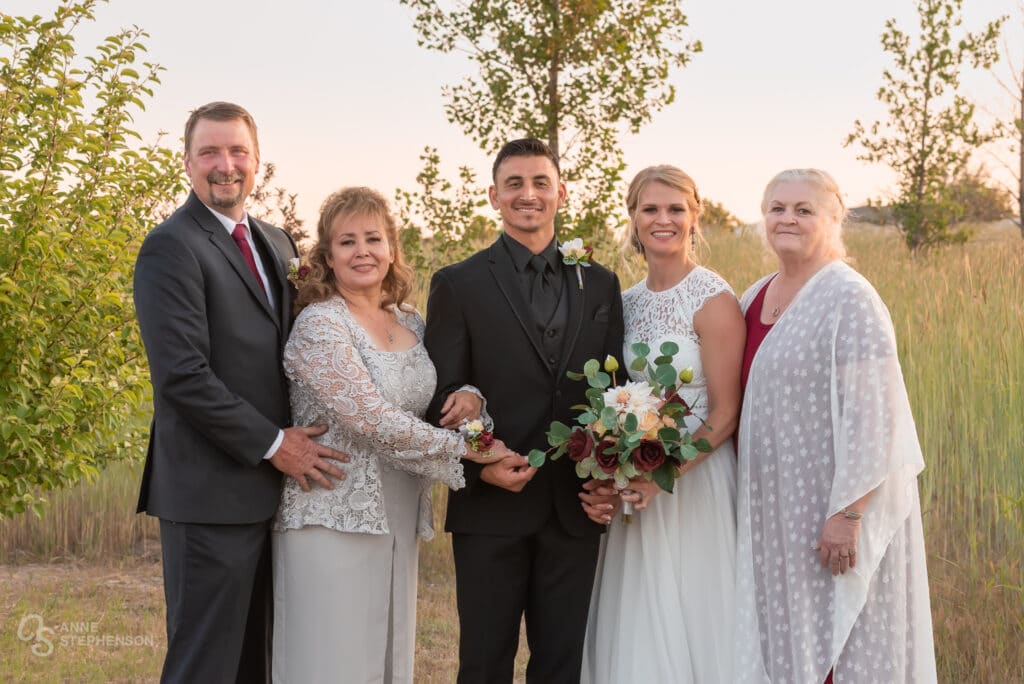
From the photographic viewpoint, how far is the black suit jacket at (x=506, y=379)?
4066mm

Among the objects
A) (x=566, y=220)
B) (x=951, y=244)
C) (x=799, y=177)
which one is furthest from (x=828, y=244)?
(x=951, y=244)

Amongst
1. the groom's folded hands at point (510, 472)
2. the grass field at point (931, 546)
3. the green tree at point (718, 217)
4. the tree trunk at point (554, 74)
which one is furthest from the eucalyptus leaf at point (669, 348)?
the green tree at point (718, 217)

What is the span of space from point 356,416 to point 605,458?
0.90 metres

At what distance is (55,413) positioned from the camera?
530 cm

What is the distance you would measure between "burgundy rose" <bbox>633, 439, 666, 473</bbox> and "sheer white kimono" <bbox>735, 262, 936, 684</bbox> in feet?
1.48

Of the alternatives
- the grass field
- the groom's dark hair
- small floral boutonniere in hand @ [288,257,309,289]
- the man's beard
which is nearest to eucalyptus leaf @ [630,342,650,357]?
the groom's dark hair

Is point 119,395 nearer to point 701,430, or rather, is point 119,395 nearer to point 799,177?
point 701,430

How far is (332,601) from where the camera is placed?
389 centimetres

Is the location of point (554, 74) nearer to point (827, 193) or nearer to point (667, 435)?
point (827, 193)

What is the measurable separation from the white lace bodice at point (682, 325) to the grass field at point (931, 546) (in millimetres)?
1649

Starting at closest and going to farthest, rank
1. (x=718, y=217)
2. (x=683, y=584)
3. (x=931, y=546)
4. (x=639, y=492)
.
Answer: (x=639, y=492) → (x=683, y=584) → (x=931, y=546) → (x=718, y=217)

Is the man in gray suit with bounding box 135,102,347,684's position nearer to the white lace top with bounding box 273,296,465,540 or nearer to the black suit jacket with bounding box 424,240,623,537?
the white lace top with bounding box 273,296,465,540

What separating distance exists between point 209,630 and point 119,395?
A: 2.33 m

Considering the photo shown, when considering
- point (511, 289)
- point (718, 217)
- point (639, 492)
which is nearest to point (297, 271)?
point (511, 289)
